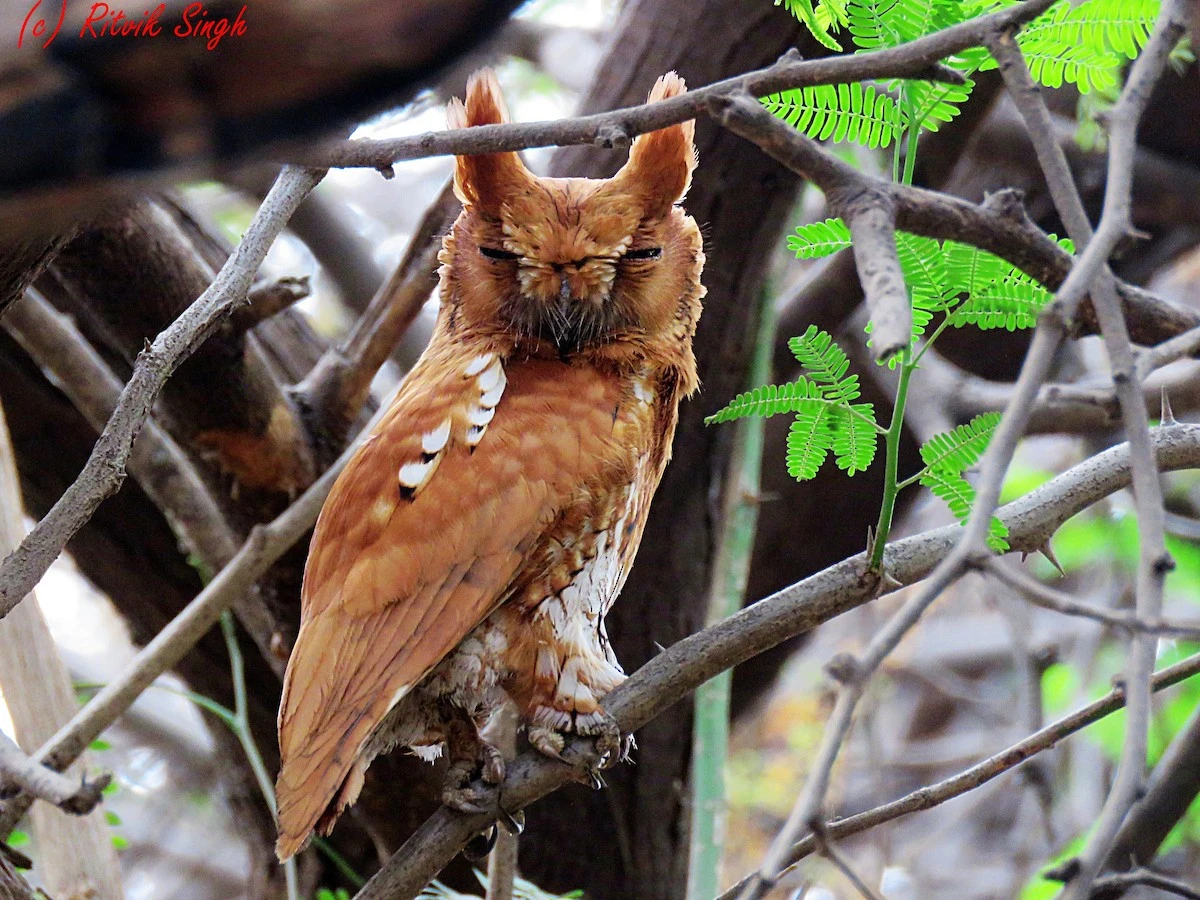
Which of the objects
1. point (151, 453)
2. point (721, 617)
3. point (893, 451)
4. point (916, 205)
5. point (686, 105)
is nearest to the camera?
point (916, 205)

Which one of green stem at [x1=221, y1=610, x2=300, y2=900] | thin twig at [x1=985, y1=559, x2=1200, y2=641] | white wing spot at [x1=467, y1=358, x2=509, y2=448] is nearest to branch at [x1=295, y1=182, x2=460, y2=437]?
green stem at [x1=221, y1=610, x2=300, y2=900]

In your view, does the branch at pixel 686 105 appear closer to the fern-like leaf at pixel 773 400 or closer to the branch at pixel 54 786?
the fern-like leaf at pixel 773 400

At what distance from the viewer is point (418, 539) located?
2.15 m

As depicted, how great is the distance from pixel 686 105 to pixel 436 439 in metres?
1.08

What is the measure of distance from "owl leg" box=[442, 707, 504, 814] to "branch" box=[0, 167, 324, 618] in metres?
0.74

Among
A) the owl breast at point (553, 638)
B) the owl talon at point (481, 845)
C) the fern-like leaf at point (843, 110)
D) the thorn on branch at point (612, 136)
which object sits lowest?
the owl talon at point (481, 845)

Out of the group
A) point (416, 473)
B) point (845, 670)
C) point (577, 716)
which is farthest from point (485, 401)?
point (845, 670)

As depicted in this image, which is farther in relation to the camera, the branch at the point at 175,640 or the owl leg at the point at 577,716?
the owl leg at the point at 577,716

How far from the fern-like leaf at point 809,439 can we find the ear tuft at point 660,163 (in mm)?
859

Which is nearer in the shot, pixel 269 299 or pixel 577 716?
pixel 577 716

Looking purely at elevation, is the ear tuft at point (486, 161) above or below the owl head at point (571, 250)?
above

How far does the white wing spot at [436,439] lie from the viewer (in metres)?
2.24

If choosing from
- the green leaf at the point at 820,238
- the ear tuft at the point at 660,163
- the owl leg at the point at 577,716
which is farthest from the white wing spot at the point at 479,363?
the green leaf at the point at 820,238

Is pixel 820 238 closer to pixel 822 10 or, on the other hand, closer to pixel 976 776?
pixel 822 10
